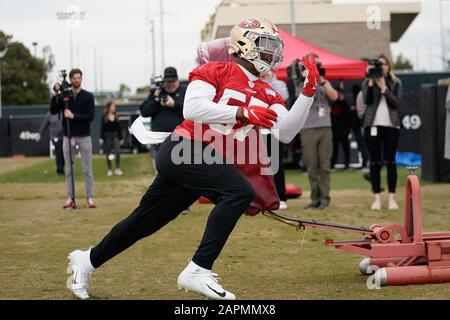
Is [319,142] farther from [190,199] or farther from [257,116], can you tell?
[257,116]

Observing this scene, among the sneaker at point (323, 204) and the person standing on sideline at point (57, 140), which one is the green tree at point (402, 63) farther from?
the sneaker at point (323, 204)

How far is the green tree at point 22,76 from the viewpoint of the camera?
208 feet

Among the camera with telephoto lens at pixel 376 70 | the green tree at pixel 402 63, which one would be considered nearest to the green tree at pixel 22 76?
the green tree at pixel 402 63

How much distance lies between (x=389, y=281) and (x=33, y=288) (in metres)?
2.79

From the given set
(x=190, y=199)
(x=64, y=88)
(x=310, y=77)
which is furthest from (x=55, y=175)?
(x=310, y=77)

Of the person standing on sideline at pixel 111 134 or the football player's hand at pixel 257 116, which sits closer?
the football player's hand at pixel 257 116

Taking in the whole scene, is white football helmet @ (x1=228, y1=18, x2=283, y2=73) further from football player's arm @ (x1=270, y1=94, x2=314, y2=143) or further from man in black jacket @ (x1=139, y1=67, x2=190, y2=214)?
man in black jacket @ (x1=139, y1=67, x2=190, y2=214)

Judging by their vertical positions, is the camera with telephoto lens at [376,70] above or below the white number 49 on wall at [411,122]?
above

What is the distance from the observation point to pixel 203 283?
6203 millimetres

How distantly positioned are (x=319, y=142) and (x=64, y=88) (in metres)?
4.05

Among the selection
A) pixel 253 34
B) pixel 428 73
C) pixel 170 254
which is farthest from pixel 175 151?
pixel 428 73

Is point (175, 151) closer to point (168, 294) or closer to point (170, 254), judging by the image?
point (168, 294)

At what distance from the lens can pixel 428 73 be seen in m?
35.5

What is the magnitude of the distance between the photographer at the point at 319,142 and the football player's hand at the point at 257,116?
6.94 metres
